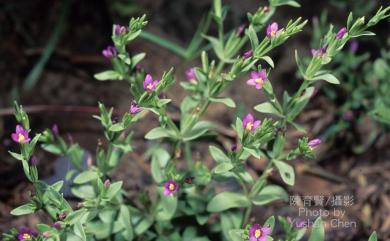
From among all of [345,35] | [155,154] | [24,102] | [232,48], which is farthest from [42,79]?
[345,35]

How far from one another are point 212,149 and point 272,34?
60 centimetres

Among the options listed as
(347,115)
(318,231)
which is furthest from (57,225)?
(347,115)

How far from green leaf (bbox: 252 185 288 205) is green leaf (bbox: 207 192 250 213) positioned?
66 mm

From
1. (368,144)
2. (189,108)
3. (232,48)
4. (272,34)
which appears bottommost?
(368,144)

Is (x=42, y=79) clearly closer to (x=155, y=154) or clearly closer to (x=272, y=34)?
(x=155, y=154)

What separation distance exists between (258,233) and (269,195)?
0.52 metres

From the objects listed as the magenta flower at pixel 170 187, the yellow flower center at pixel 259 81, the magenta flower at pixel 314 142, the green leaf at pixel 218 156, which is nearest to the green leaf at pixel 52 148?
the magenta flower at pixel 170 187

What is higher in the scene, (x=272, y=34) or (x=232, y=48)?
(x=272, y=34)

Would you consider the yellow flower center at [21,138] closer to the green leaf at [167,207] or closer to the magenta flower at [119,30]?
the magenta flower at [119,30]

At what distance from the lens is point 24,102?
11.2 feet

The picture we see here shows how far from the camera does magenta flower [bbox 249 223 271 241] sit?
6.70 ft

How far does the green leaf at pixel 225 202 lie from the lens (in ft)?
7.96

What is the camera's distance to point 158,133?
7.63ft

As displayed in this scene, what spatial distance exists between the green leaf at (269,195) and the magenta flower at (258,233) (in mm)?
463
